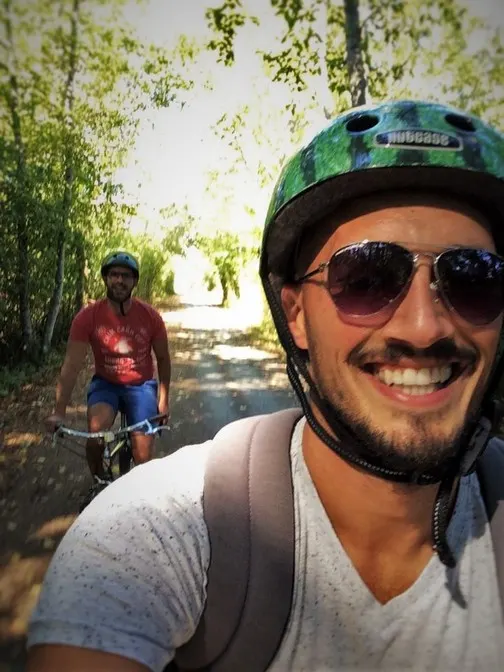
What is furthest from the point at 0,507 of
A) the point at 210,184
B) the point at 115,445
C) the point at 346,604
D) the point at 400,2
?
the point at 210,184

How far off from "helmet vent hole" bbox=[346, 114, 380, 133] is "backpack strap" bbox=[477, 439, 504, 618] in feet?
3.93

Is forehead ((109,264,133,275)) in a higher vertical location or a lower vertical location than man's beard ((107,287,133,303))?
higher

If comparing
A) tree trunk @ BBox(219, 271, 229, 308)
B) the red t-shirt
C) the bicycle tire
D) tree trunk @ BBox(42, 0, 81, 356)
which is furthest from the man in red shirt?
tree trunk @ BBox(219, 271, 229, 308)

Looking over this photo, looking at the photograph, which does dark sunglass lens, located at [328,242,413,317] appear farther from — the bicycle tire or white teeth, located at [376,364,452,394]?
the bicycle tire

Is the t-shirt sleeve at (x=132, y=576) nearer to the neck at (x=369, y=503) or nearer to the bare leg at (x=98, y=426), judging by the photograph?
the neck at (x=369, y=503)

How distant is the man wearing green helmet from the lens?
104 cm

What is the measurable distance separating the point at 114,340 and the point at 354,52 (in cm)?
469

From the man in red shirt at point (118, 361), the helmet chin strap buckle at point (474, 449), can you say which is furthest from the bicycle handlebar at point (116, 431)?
the helmet chin strap buckle at point (474, 449)

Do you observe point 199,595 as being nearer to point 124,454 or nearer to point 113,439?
point 113,439

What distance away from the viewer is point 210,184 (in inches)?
591

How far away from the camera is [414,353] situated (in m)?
1.31

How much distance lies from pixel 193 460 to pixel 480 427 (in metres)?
0.87

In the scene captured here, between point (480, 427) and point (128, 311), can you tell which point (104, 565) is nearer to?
point (480, 427)

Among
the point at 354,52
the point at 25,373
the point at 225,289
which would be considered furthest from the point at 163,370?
the point at 225,289
